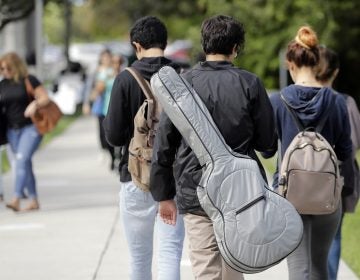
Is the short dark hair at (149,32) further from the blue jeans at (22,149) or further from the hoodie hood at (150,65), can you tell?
the blue jeans at (22,149)

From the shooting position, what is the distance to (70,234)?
9500 mm

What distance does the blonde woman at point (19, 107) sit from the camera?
10.5 meters

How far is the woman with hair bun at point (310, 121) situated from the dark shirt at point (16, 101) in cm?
516

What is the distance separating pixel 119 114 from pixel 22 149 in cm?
518

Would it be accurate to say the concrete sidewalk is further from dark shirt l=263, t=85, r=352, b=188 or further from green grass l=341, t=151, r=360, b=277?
dark shirt l=263, t=85, r=352, b=188

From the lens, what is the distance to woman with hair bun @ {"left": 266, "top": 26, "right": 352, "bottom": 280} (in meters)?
5.63

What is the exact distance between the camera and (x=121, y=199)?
582 centimetres

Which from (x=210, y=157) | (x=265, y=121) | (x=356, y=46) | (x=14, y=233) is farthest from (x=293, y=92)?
(x=356, y=46)

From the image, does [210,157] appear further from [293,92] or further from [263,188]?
[293,92]

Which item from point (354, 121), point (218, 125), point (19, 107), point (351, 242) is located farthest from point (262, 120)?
point (19, 107)

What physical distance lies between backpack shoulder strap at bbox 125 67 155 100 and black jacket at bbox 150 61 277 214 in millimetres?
697

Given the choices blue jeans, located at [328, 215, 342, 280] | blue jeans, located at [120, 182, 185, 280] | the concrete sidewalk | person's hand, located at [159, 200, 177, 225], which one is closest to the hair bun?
blue jeans, located at [120, 182, 185, 280]

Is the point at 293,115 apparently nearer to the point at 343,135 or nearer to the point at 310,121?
the point at 310,121

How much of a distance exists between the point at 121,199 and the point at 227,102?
1200 mm
